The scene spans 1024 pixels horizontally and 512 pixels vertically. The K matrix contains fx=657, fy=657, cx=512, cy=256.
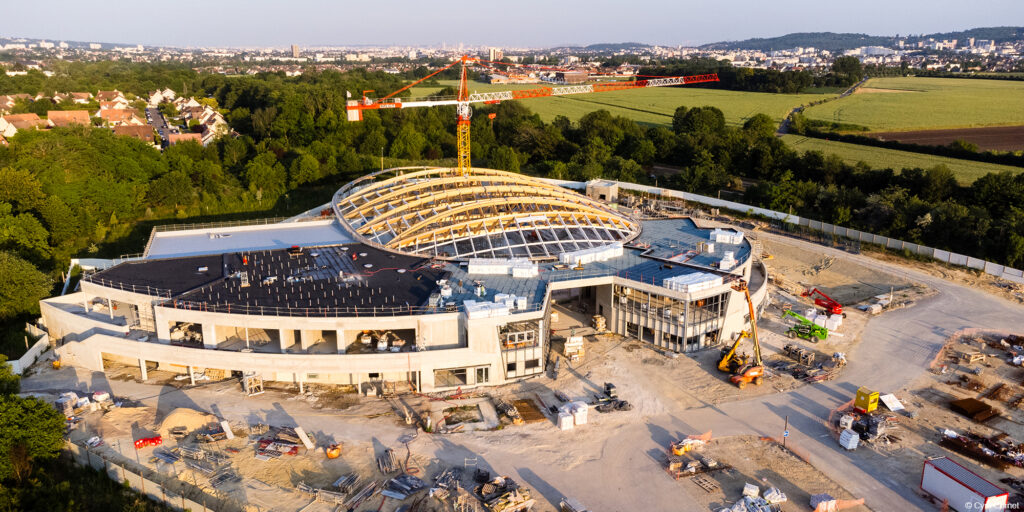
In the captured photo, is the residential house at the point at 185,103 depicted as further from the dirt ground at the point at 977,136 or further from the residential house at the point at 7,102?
the dirt ground at the point at 977,136

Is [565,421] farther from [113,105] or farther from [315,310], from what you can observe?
[113,105]

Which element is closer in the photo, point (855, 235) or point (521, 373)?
point (521, 373)

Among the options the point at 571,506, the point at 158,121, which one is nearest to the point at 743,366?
the point at 571,506

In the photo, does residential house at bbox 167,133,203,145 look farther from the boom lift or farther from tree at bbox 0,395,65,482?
the boom lift

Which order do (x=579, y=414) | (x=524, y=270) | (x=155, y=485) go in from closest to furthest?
(x=155, y=485) → (x=579, y=414) → (x=524, y=270)

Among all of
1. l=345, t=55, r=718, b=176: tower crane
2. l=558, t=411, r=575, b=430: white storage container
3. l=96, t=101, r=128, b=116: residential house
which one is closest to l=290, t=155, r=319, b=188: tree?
l=345, t=55, r=718, b=176: tower crane
